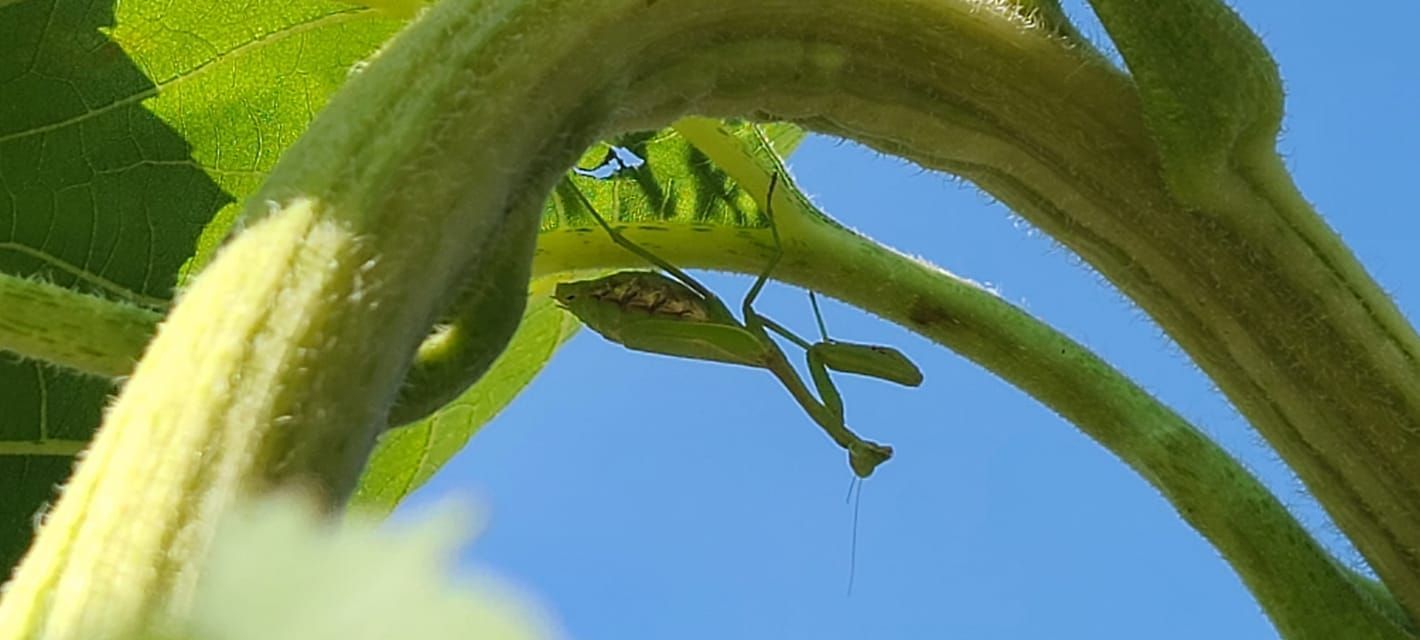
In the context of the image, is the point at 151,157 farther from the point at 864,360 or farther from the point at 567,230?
the point at 864,360

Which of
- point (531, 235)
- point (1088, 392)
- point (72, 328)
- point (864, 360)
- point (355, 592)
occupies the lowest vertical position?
point (355, 592)

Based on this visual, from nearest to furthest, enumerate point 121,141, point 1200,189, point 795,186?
point 1200,189 < point 795,186 < point 121,141

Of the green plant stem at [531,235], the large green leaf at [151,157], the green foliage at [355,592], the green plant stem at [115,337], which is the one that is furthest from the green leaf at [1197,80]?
the green foliage at [355,592]

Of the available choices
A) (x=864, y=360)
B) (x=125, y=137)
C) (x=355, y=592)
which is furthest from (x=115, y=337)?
(x=864, y=360)

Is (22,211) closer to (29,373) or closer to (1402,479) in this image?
(29,373)

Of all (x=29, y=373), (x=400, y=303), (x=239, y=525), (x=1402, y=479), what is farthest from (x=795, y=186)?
(x=239, y=525)

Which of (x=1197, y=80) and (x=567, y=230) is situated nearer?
(x=1197, y=80)

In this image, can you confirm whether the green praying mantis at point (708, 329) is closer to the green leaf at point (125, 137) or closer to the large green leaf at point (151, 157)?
the large green leaf at point (151, 157)
